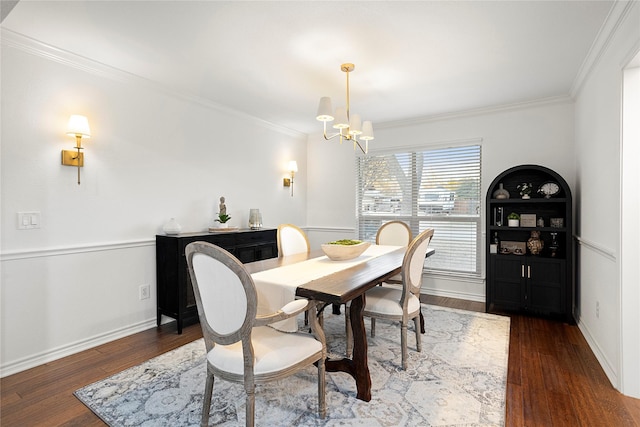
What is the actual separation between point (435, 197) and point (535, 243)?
1.30m

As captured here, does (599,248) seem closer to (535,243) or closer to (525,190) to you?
(535,243)

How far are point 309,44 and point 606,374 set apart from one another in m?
3.17

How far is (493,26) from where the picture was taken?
2291 mm

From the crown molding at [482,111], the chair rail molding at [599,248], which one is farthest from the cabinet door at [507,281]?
the crown molding at [482,111]

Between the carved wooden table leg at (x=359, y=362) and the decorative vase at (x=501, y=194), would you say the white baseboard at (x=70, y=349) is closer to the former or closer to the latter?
the carved wooden table leg at (x=359, y=362)

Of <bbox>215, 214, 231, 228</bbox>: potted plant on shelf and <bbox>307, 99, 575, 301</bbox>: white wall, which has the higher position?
<bbox>307, 99, 575, 301</bbox>: white wall

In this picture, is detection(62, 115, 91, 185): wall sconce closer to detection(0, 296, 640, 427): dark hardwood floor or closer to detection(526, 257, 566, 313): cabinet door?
detection(0, 296, 640, 427): dark hardwood floor

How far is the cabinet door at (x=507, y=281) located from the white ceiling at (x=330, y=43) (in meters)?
1.83

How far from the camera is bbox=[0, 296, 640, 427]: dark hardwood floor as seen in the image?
1903 mm

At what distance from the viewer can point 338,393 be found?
212 cm

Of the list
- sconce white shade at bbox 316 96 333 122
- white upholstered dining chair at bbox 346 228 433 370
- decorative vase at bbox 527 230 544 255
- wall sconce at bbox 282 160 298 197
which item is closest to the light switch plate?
sconce white shade at bbox 316 96 333 122

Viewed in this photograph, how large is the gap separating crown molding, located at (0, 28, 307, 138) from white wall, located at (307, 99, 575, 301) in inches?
74.5

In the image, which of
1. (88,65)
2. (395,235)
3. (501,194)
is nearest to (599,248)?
(501,194)

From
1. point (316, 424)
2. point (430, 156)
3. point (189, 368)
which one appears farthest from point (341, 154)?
point (316, 424)
